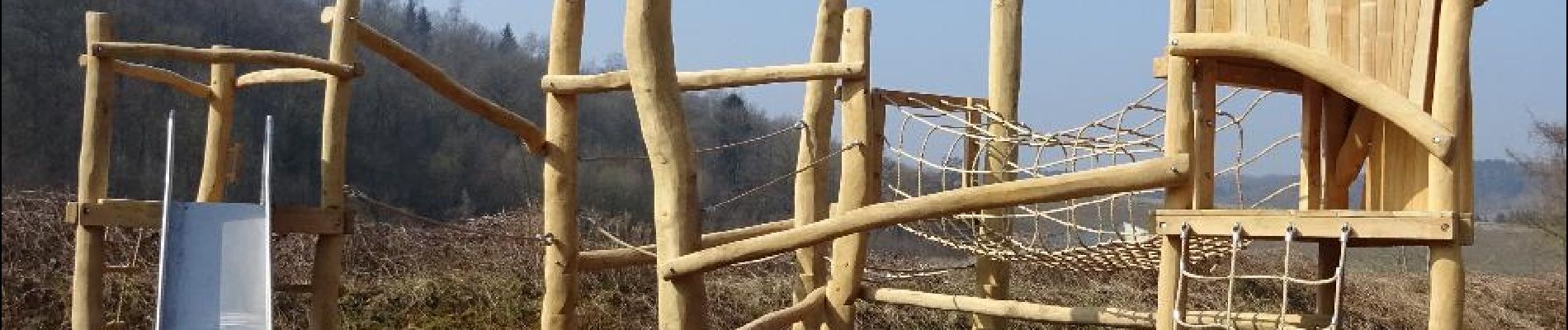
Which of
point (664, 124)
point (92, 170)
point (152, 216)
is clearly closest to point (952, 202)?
point (664, 124)

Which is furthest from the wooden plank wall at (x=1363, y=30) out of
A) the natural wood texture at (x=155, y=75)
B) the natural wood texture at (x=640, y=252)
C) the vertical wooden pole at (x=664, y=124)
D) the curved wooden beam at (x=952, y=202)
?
the natural wood texture at (x=155, y=75)

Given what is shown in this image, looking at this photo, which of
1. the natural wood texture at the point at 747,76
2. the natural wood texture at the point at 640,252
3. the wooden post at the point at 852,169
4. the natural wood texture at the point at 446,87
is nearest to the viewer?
the natural wood texture at the point at 747,76

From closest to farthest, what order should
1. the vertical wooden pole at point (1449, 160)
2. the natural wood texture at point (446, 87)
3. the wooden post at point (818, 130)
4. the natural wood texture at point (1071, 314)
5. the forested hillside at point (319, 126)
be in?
the vertical wooden pole at point (1449, 160) < the natural wood texture at point (1071, 314) < the wooden post at point (818, 130) < the natural wood texture at point (446, 87) < the forested hillside at point (319, 126)

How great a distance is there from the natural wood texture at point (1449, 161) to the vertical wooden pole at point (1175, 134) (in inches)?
22.9

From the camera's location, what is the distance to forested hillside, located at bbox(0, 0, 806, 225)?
1140cm

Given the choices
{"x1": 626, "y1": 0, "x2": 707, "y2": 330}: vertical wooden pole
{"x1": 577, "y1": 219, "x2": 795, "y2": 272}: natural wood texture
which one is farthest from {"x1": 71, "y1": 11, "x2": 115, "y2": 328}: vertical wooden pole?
{"x1": 626, "y1": 0, "x2": 707, "y2": 330}: vertical wooden pole

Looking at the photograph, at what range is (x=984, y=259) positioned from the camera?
5938 millimetres

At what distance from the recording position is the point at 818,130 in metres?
5.04

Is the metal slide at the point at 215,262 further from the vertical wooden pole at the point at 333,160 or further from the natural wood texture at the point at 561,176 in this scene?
the natural wood texture at the point at 561,176

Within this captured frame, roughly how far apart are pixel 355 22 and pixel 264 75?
693 mm

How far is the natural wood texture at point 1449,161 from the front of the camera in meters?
3.41

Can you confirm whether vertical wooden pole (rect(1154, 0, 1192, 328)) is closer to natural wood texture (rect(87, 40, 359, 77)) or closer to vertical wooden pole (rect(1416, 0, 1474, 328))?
vertical wooden pole (rect(1416, 0, 1474, 328))

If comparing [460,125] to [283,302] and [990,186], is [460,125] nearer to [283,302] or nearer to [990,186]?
[283,302]

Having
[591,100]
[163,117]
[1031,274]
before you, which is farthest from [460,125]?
[1031,274]
